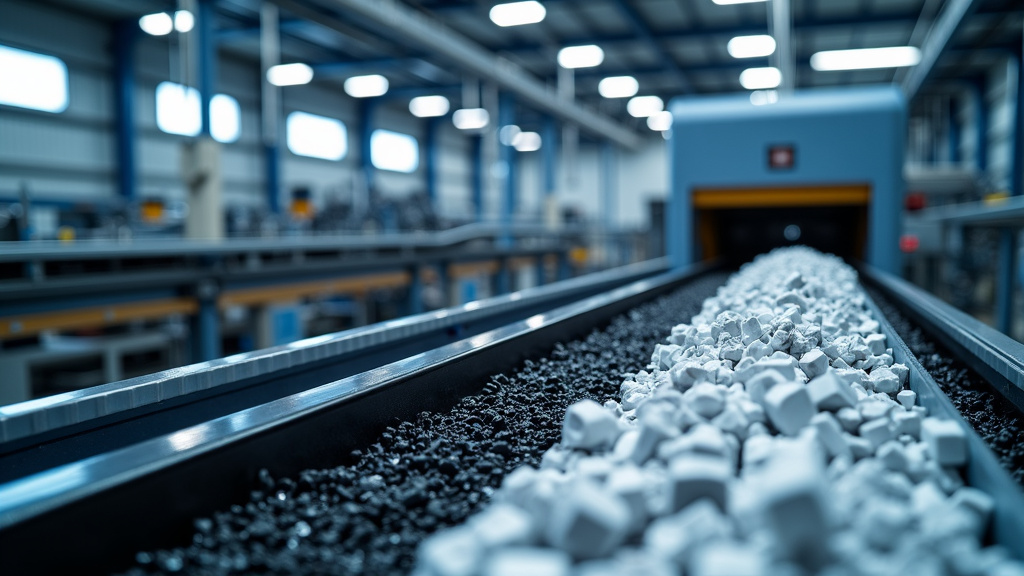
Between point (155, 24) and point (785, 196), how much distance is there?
26.8ft

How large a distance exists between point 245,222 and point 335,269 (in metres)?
2.49

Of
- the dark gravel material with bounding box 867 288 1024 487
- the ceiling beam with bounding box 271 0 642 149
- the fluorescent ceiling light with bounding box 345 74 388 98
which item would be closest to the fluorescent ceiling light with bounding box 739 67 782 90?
the ceiling beam with bounding box 271 0 642 149

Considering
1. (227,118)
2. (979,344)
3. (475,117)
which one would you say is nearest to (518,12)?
(227,118)

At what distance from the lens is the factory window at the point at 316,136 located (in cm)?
1283

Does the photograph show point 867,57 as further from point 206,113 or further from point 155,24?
point 155,24

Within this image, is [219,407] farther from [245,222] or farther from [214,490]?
[245,222]

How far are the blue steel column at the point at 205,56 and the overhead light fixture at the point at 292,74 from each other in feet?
16.9

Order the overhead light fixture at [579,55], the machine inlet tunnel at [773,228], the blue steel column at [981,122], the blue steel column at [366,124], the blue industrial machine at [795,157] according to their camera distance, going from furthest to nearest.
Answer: the blue steel column at [366,124], the blue steel column at [981,122], the overhead light fixture at [579,55], the machine inlet tunnel at [773,228], the blue industrial machine at [795,157]

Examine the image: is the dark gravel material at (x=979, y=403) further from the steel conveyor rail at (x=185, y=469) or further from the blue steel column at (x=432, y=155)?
the blue steel column at (x=432, y=155)

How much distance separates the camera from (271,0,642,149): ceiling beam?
5.70 metres

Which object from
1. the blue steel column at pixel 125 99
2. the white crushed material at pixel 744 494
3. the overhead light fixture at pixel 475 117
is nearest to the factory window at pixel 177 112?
the blue steel column at pixel 125 99

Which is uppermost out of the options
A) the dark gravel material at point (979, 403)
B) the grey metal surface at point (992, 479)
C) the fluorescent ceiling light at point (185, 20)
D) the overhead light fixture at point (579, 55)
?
the overhead light fixture at point (579, 55)

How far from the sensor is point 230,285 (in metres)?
3.79

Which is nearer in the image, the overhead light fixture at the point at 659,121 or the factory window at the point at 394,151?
the factory window at the point at 394,151
